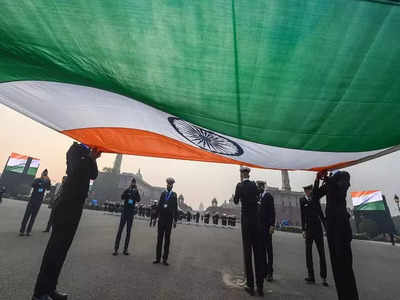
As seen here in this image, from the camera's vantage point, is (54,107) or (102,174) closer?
(54,107)

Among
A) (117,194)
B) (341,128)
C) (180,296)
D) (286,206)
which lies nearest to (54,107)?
(180,296)

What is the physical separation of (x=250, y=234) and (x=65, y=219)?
2643mm

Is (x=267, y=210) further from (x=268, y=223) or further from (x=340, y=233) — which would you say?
(x=340, y=233)

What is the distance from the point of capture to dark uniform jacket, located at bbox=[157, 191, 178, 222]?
4.93 metres

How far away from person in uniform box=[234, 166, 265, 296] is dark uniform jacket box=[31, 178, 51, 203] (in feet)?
20.9

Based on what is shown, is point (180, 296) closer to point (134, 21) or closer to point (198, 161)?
point (198, 161)

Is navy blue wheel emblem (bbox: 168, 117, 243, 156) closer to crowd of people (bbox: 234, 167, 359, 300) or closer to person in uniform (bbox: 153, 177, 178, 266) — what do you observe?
crowd of people (bbox: 234, 167, 359, 300)

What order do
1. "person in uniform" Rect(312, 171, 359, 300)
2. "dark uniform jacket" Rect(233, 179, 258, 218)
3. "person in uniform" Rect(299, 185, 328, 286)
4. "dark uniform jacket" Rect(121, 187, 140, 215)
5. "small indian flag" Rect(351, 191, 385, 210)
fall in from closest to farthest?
1. "person in uniform" Rect(312, 171, 359, 300)
2. "dark uniform jacket" Rect(233, 179, 258, 218)
3. "person in uniform" Rect(299, 185, 328, 286)
4. "dark uniform jacket" Rect(121, 187, 140, 215)
5. "small indian flag" Rect(351, 191, 385, 210)

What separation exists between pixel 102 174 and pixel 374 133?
194 ft

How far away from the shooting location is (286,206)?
180ft

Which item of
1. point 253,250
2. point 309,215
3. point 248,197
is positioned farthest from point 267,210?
point 253,250

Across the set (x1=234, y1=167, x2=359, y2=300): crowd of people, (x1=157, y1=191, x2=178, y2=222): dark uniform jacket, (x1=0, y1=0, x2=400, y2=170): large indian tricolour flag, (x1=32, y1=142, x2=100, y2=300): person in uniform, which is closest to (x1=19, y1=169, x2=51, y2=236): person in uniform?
(x1=157, y1=191, x2=178, y2=222): dark uniform jacket

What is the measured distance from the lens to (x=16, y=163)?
34062 millimetres

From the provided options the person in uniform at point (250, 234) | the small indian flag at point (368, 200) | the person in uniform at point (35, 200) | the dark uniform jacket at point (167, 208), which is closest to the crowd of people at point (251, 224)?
the person in uniform at point (250, 234)
